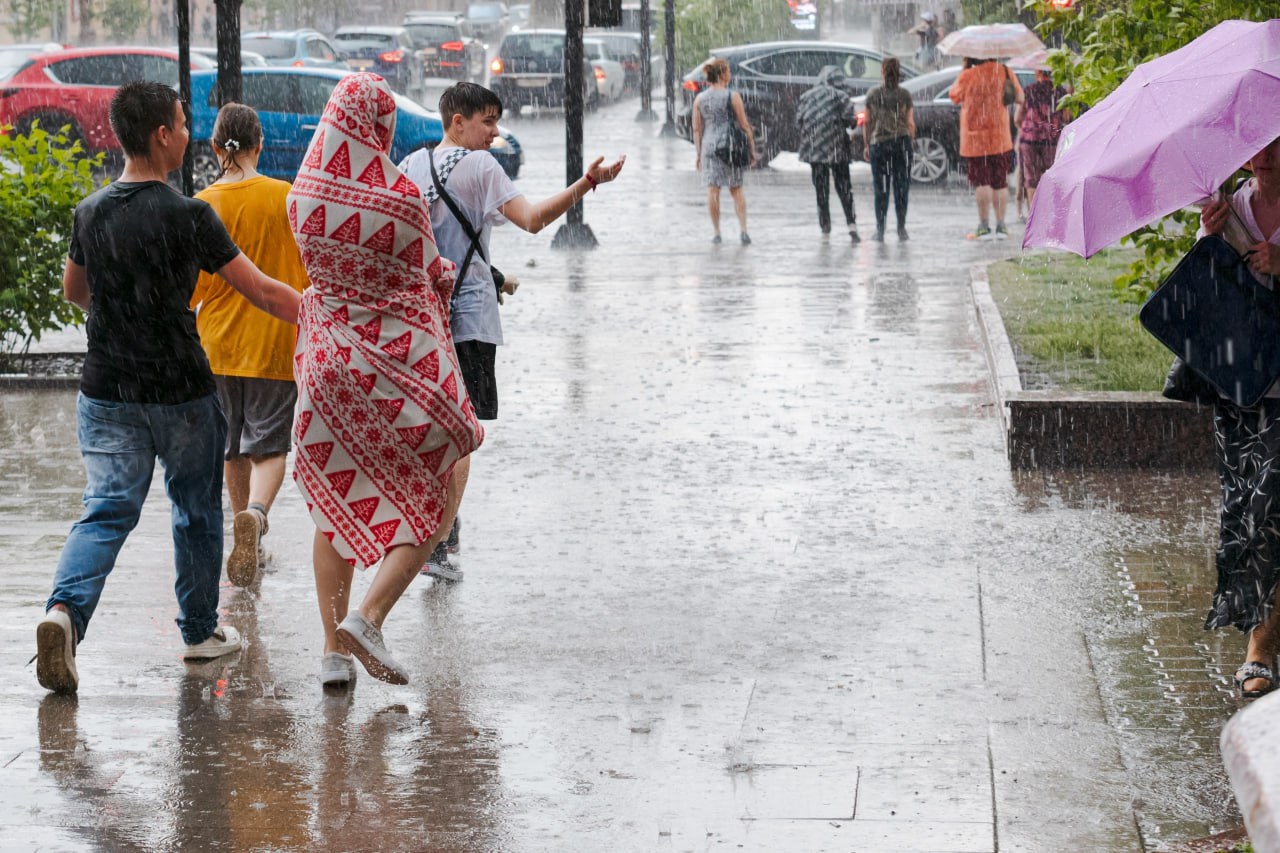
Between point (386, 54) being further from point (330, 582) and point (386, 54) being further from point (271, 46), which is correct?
point (330, 582)

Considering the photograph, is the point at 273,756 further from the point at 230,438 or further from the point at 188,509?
the point at 230,438

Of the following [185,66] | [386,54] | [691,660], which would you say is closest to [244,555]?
[691,660]

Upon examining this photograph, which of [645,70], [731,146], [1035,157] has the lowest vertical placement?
[1035,157]

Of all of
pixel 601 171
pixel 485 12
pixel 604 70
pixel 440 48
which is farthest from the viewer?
pixel 485 12

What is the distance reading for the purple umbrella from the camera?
534 cm

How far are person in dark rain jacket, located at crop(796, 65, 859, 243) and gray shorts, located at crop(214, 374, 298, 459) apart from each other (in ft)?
37.1

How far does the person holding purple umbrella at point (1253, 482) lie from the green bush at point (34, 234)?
6.94 m

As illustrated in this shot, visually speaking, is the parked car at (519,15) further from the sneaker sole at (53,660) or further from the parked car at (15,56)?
the sneaker sole at (53,660)

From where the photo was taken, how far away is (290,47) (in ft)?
114

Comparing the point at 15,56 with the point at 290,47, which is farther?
the point at 290,47

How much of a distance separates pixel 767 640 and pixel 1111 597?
1.27 m

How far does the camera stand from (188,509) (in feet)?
19.7

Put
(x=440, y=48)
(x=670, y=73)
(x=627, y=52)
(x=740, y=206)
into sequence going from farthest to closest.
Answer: (x=440, y=48), (x=627, y=52), (x=670, y=73), (x=740, y=206)

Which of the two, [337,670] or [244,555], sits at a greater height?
[244,555]
